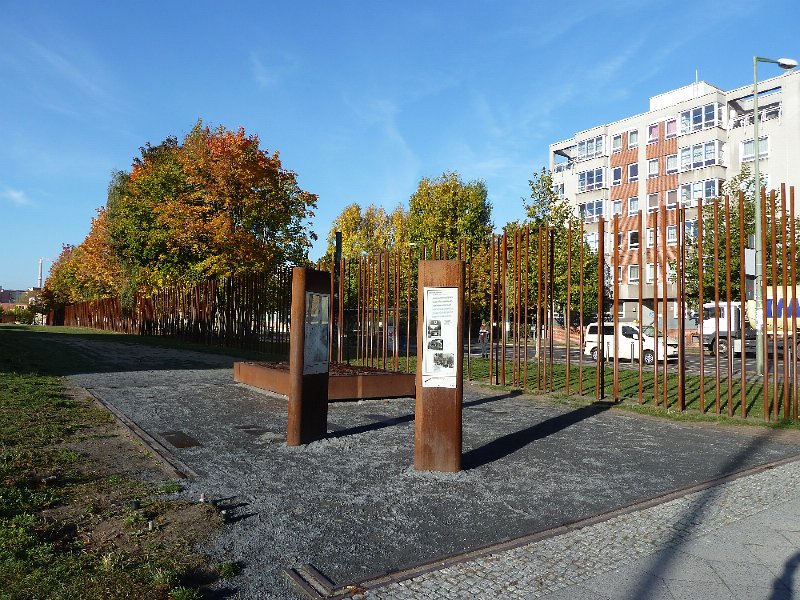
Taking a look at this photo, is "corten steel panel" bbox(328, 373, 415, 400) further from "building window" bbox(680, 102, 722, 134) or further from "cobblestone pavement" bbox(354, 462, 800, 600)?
"building window" bbox(680, 102, 722, 134)

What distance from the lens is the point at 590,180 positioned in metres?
56.4

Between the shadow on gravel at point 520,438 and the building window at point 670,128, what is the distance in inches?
1767

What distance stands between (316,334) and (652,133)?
1975 inches

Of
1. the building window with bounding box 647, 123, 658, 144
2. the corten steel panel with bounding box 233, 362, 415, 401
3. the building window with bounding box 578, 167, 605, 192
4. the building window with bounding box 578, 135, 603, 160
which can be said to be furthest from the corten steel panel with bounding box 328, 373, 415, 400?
the building window with bounding box 578, 135, 603, 160

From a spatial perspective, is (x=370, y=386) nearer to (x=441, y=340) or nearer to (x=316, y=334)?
(x=316, y=334)

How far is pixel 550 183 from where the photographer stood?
2184cm

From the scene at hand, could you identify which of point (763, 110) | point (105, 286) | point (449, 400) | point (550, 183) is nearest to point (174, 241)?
point (550, 183)

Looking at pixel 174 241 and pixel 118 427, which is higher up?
pixel 174 241

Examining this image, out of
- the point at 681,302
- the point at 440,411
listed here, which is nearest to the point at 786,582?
the point at 440,411

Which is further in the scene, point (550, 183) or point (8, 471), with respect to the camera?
point (550, 183)

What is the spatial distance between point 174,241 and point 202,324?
15.9ft

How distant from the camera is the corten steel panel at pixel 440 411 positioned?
627 cm

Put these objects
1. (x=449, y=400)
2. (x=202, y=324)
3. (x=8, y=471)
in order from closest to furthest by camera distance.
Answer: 1. (x=8, y=471)
2. (x=449, y=400)
3. (x=202, y=324)

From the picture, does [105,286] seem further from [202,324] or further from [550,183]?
[550,183]
